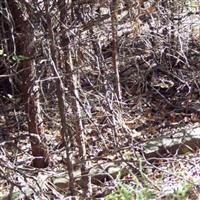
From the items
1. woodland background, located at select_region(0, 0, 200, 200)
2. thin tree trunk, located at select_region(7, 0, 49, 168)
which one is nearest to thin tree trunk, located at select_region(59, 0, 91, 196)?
woodland background, located at select_region(0, 0, 200, 200)

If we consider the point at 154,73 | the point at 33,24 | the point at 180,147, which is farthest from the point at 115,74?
the point at 33,24

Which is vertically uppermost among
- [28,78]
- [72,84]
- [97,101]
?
[72,84]

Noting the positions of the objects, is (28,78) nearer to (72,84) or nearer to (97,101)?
(97,101)

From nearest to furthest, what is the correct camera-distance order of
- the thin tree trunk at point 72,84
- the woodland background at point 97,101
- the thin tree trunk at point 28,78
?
the woodland background at point 97,101
the thin tree trunk at point 72,84
the thin tree trunk at point 28,78

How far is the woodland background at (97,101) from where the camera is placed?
13.2 ft

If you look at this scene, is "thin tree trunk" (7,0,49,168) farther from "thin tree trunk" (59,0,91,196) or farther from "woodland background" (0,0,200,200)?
"thin tree trunk" (59,0,91,196)

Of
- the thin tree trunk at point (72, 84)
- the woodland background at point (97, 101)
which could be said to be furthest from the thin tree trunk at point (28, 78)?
the thin tree trunk at point (72, 84)

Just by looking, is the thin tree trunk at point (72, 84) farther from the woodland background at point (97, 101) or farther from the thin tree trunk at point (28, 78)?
the thin tree trunk at point (28, 78)

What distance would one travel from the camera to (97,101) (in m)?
5.50

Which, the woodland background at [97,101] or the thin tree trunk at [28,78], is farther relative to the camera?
the thin tree trunk at [28,78]

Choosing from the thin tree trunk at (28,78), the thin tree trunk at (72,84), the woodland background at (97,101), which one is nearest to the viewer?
the woodland background at (97,101)

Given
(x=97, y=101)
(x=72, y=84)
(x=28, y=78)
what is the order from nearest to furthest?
(x=72, y=84)
(x=28, y=78)
(x=97, y=101)

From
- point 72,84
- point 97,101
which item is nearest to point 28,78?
point 97,101

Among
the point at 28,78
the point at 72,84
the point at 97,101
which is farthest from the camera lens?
the point at 97,101
